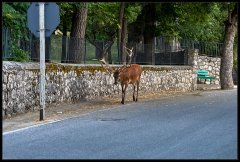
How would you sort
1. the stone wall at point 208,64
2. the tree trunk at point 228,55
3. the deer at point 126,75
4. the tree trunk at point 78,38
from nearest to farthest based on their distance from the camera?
the deer at point 126,75 → the tree trunk at point 78,38 → the tree trunk at point 228,55 → the stone wall at point 208,64

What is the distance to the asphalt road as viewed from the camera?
1017cm

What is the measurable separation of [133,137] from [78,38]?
1291 cm

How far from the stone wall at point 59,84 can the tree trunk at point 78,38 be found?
869mm

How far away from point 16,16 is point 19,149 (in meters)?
11.9

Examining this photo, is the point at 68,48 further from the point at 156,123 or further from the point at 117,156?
the point at 117,156

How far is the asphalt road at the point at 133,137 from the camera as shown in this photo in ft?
33.4

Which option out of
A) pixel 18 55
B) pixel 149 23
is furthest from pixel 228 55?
pixel 18 55

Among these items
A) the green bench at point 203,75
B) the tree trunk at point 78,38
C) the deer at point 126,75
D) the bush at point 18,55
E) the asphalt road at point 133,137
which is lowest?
the asphalt road at point 133,137

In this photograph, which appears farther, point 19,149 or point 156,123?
point 156,123

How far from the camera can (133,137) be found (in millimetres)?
12375

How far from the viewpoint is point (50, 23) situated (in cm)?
1680

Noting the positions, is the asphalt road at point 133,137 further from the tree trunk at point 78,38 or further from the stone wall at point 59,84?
the tree trunk at point 78,38

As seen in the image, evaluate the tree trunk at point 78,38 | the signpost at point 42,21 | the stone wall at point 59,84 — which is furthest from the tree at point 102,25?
the signpost at point 42,21

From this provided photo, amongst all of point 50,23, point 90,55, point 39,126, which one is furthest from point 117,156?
point 90,55
